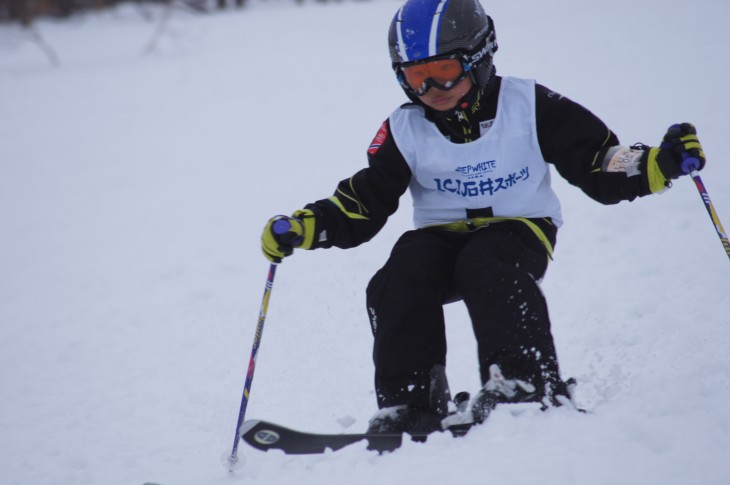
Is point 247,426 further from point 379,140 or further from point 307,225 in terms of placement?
point 379,140

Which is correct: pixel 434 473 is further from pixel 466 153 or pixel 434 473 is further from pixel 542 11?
pixel 542 11

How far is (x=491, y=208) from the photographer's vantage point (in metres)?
3.12

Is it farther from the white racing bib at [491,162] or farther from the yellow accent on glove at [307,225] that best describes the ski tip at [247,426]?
the white racing bib at [491,162]

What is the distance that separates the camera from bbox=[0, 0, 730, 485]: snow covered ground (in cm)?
248

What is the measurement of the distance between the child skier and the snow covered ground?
32 centimetres

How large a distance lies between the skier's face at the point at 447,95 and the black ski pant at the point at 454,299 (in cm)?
57

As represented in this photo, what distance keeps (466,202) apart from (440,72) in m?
0.61

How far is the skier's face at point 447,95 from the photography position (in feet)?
9.63

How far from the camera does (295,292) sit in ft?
18.3

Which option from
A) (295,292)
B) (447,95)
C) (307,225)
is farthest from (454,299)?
(295,292)

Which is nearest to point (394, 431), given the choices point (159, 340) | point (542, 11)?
point (159, 340)

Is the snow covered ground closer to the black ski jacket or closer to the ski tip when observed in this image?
the ski tip

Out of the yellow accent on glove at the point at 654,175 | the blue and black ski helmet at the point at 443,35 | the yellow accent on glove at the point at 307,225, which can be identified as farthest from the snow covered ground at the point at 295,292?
the blue and black ski helmet at the point at 443,35

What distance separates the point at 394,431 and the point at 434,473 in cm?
35
